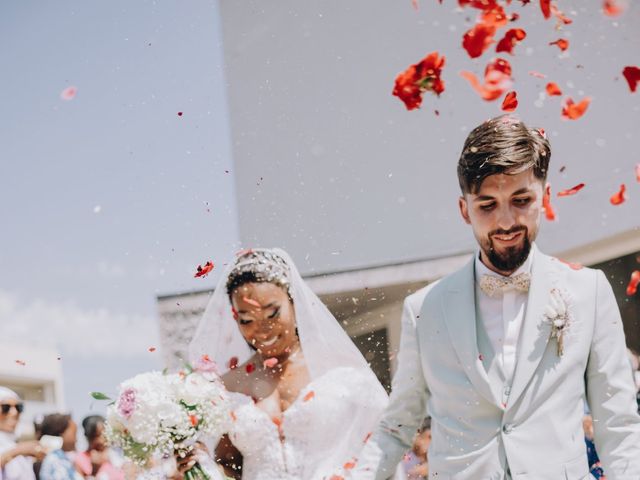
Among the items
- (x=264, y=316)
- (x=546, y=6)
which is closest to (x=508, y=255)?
(x=546, y=6)

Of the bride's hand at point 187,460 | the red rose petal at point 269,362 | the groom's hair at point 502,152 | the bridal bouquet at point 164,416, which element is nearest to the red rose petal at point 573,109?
the groom's hair at point 502,152

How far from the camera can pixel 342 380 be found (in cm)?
494

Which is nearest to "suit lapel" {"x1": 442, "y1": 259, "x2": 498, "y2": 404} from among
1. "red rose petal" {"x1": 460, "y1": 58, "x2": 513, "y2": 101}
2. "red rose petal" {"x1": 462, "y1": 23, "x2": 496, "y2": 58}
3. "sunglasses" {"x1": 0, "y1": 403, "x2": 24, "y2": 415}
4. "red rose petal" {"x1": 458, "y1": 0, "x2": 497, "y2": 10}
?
"red rose petal" {"x1": 460, "y1": 58, "x2": 513, "y2": 101}

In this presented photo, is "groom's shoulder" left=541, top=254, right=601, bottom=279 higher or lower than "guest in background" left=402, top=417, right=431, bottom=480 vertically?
higher

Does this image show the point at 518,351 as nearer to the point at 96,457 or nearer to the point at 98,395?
the point at 98,395

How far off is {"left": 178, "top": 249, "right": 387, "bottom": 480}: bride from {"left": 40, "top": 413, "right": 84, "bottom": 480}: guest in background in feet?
8.45

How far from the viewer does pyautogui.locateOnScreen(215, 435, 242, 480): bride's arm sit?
15.7 ft

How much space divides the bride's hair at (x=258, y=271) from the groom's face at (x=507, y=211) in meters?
1.82

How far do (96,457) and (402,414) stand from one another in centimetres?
514

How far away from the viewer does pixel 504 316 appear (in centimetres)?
334

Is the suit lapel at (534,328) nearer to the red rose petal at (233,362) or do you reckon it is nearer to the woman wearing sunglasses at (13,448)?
the red rose petal at (233,362)

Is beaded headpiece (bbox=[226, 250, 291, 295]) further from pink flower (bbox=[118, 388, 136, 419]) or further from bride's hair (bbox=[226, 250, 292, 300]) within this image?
pink flower (bbox=[118, 388, 136, 419])

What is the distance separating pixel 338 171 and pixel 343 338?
6.71 metres

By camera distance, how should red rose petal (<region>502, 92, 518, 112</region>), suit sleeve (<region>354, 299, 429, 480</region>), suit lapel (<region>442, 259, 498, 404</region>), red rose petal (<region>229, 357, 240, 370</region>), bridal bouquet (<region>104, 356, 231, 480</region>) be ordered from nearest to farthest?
suit lapel (<region>442, 259, 498, 404</region>), suit sleeve (<region>354, 299, 429, 480</region>), red rose petal (<region>502, 92, 518, 112</region>), bridal bouquet (<region>104, 356, 231, 480</region>), red rose petal (<region>229, 357, 240, 370</region>)
